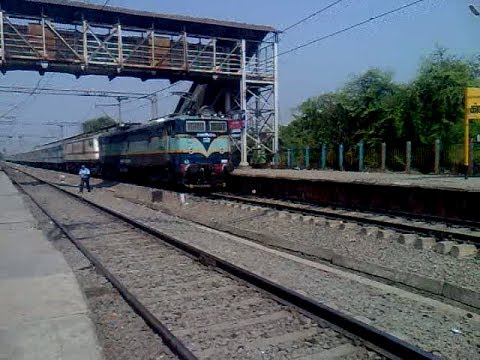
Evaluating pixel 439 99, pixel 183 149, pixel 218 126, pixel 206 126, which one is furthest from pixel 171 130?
pixel 439 99

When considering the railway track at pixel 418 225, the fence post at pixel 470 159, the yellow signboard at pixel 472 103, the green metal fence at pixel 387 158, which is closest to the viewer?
the railway track at pixel 418 225

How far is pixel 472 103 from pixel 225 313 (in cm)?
1393

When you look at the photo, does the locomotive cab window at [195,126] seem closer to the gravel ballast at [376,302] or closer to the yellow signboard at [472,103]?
the yellow signboard at [472,103]

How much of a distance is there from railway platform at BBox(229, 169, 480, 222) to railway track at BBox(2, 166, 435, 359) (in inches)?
286

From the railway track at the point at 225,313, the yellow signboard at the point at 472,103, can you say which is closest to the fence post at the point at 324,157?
the yellow signboard at the point at 472,103

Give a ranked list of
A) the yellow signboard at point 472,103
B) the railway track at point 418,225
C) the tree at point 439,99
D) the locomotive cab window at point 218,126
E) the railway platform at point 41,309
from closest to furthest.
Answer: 1. the railway platform at point 41,309
2. the railway track at point 418,225
3. the yellow signboard at point 472,103
4. the locomotive cab window at point 218,126
5. the tree at point 439,99

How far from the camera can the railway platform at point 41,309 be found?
4.14m

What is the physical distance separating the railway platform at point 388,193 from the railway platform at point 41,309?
30.2 feet

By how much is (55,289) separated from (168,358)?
2559 millimetres

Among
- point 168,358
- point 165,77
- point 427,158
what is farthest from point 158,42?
point 168,358

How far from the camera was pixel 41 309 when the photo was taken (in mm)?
5234

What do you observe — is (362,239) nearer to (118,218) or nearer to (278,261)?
(278,261)

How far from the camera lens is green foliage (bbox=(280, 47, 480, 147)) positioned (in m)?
24.2

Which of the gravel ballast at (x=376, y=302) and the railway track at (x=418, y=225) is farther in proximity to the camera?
the railway track at (x=418, y=225)
